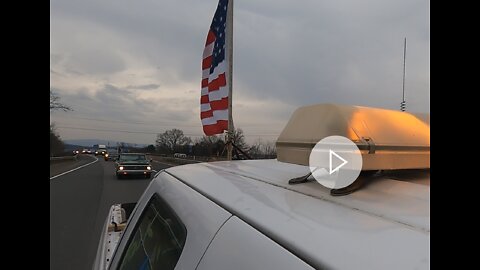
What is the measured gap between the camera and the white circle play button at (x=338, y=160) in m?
1.13

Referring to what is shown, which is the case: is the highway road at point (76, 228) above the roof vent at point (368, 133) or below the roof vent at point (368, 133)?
below

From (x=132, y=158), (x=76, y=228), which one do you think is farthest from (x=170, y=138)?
(x=76, y=228)

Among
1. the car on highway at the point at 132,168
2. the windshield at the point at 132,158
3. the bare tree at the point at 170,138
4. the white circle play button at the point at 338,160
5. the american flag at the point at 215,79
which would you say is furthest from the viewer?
the bare tree at the point at 170,138

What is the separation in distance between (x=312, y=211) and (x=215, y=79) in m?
5.90

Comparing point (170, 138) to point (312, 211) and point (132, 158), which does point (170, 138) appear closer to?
point (132, 158)

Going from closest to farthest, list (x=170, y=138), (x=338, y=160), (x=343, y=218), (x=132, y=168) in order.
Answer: (x=343, y=218) < (x=338, y=160) < (x=132, y=168) < (x=170, y=138)

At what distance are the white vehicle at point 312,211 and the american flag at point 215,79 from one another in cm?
462

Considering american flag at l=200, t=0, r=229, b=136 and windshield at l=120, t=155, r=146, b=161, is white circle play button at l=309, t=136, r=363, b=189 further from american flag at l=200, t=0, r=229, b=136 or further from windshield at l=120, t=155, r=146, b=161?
windshield at l=120, t=155, r=146, b=161

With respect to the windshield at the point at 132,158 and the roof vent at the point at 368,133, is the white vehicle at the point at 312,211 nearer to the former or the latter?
the roof vent at the point at 368,133

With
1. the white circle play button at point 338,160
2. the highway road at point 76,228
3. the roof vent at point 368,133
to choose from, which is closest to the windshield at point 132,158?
the highway road at point 76,228

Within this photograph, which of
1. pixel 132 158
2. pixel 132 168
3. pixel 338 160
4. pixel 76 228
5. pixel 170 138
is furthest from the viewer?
pixel 170 138

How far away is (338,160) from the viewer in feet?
3.76

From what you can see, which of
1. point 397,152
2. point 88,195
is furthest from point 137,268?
point 88,195

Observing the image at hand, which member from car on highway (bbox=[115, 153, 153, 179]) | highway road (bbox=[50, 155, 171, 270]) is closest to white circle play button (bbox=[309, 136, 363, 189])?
highway road (bbox=[50, 155, 171, 270])
